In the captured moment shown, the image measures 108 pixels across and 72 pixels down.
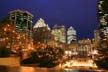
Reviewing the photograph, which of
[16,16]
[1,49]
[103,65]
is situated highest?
[16,16]

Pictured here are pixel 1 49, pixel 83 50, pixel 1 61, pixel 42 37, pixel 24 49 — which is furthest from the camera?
pixel 83 50

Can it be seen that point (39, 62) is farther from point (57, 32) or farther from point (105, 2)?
point (57, 32)

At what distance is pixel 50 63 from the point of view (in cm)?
4769

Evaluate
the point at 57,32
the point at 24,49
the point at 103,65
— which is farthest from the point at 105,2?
the point at 57,32

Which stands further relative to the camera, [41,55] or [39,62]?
[41,55]

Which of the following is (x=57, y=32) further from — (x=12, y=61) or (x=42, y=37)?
(x=12, y=61)

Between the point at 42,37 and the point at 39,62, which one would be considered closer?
the point at 39,62

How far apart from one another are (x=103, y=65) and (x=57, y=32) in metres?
153

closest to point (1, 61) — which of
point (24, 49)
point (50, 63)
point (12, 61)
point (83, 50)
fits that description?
point (12, 61)

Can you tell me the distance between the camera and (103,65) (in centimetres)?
4531

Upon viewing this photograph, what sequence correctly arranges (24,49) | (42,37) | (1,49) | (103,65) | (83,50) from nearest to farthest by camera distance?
(1,49), (103,65), (24,49), (42,37), (83,50)

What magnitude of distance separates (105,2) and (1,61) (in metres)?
17.5

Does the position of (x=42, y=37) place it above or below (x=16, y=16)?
below

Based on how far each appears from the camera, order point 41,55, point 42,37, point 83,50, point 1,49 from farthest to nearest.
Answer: point 83,50
point 42,37
point 41,55
point 1,49
